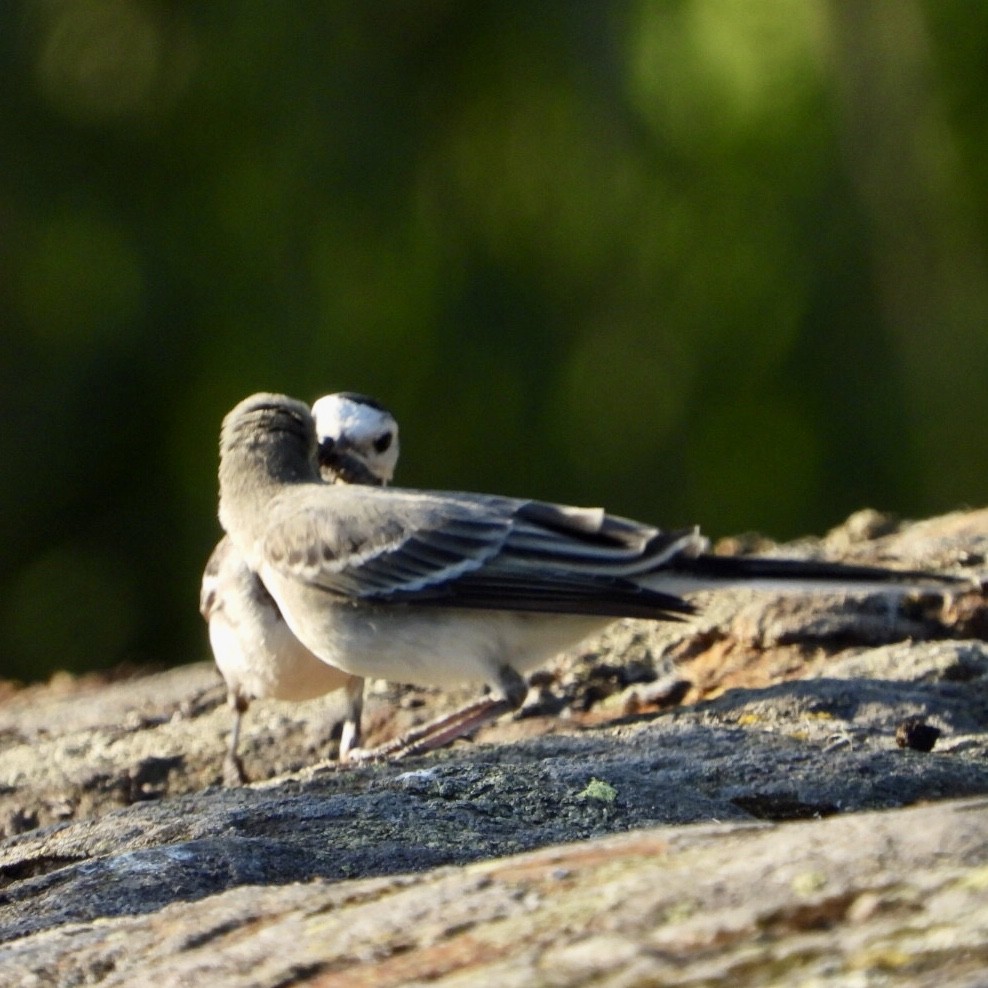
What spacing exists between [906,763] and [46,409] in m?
8.71

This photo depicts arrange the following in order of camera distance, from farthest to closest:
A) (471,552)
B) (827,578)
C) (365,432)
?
(365,432) < (471,552) < (827,578)

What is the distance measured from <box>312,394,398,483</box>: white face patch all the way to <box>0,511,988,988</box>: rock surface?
2.79 feet

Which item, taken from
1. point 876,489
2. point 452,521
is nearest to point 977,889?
point 452,521

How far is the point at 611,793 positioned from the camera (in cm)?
352

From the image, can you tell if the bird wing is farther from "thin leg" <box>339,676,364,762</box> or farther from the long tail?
"thin leg" <box>339,676,364,762</box>

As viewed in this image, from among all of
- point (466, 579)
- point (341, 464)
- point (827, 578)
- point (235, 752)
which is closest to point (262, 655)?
point (235, 752)

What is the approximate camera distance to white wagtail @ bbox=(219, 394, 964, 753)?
4887 mm

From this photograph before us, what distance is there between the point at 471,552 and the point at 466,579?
10cm

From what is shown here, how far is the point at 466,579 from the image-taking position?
5066 mm

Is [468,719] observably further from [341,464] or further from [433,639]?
[341,464]

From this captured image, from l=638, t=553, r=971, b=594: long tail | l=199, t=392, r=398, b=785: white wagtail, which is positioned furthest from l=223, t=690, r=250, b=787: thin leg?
l=638, t=553, r=971, b=594: long tail

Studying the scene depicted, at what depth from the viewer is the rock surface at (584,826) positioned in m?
2.18

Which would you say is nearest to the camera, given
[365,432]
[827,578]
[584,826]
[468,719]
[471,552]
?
[584,826]

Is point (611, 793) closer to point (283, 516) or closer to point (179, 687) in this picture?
point (283, 516)
